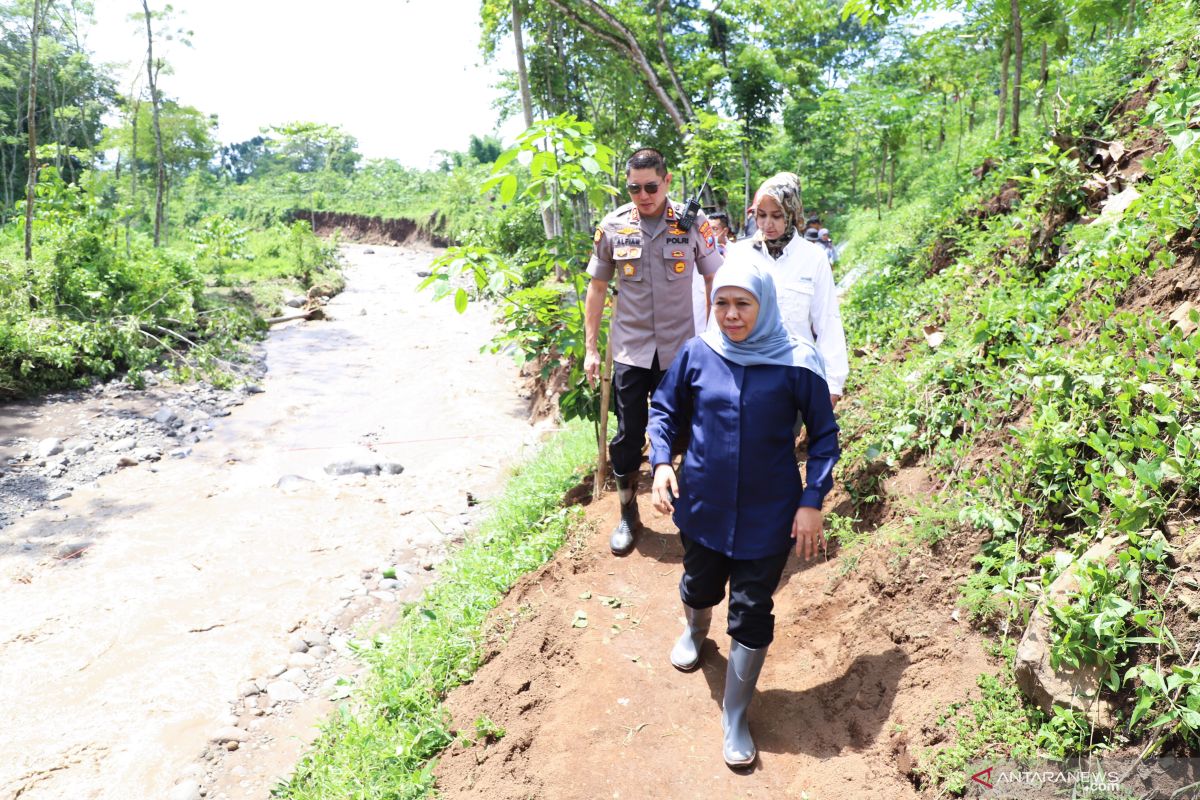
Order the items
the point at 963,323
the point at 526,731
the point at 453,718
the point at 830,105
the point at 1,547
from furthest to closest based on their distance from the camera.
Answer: the point at 830,105, the point at 1,547, the point at 963,323, the point at 453,718, the point at 526,731

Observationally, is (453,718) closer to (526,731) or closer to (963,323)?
(526,731)

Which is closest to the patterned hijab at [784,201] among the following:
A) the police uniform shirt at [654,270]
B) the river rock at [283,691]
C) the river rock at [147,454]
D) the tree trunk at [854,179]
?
the police uniform shirt at [654,270]

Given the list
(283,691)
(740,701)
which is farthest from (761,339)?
(283,691)

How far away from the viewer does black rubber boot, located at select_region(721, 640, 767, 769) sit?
7.75 feet

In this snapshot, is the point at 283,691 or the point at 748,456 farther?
the point at 283,691

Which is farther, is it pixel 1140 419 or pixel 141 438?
pixel 141 438

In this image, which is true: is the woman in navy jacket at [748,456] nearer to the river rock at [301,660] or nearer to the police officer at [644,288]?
the police officer at [644,288]

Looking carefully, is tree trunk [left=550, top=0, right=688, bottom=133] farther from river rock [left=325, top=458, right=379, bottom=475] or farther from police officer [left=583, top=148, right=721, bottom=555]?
police officer [left=583, top=148, right=721, bottom=555]

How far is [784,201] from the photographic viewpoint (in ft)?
10.4

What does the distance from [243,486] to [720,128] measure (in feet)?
26.9

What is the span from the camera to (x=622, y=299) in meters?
3.59

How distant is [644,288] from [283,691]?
126 inches

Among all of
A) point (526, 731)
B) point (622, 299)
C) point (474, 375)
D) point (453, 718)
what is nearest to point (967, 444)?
point (622, 299)

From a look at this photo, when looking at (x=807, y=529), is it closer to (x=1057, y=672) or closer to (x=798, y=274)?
(x=1057, y=672)
